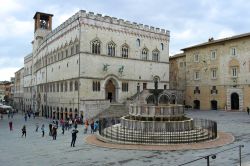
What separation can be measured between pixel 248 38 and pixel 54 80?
3317cm

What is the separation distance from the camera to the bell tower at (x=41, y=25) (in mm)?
59719

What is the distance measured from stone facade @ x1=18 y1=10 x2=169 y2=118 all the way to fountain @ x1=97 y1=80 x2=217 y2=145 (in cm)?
1757

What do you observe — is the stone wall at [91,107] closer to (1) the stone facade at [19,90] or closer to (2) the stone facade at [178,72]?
(2) the stone facade at [178,72]

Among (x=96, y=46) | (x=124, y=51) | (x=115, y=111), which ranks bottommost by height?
(x=115, y=111)

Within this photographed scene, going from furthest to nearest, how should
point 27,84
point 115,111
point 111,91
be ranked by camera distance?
point 27,84 < point 111,91 < point 115,111

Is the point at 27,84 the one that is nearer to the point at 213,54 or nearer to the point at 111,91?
the point at 111,91

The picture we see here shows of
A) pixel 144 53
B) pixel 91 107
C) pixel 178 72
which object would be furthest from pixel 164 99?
pixel 91 107

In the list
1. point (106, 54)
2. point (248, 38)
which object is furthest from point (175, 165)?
point (248, 38)

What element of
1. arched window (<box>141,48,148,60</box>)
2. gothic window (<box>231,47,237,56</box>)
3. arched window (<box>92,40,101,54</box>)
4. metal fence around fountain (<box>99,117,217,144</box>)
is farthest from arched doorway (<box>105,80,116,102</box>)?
metal fence around fountain (<box>99,117,217,144</box>)

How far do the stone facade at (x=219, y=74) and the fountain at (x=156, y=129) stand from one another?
963 inches

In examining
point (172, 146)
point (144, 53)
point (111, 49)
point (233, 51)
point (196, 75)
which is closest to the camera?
point (172, 146)

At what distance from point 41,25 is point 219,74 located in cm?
3966

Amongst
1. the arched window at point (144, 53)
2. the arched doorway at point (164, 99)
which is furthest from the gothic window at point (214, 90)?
the arched window at point (144, 53)

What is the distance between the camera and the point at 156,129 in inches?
755
